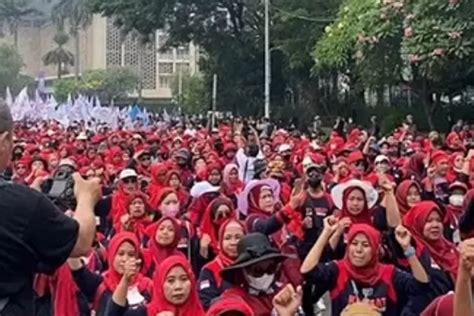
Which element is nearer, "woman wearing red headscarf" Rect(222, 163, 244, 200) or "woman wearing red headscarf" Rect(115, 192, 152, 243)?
"woman wearing red headscarf" Rect(115, 192, 152, 243)

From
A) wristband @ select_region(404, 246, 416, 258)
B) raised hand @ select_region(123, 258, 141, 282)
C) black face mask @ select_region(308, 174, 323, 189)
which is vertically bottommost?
raised hand @ select_region(123, 258, 141, 282)

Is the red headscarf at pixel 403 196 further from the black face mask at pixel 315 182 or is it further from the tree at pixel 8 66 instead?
the tree at pixel 8 66

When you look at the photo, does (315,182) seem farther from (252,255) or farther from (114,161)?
(114,161)

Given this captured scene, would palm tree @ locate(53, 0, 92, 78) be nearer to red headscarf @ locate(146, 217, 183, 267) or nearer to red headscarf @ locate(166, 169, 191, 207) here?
red headscarf @ locate(166, 169, 191, 207)

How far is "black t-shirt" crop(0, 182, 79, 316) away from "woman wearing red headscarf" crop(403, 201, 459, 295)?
132 inches

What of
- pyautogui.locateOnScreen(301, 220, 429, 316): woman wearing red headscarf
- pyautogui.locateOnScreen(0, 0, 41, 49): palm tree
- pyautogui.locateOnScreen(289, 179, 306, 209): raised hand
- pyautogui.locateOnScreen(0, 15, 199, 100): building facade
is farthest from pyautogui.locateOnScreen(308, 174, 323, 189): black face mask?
pyautogui.locateOnScreen(0, 0, 41, 49): palm tree

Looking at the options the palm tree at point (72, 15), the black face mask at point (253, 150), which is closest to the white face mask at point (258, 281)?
the black face mask at point (253, 150)

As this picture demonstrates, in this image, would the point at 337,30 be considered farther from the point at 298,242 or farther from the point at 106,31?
the point at 106,31

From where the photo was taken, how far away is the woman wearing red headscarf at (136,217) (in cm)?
862

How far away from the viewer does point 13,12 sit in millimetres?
103938

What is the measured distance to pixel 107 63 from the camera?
103 m

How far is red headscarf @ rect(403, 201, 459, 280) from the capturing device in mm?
6883

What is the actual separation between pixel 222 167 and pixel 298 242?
347cm

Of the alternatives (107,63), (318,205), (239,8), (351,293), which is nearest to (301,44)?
(239,8)
